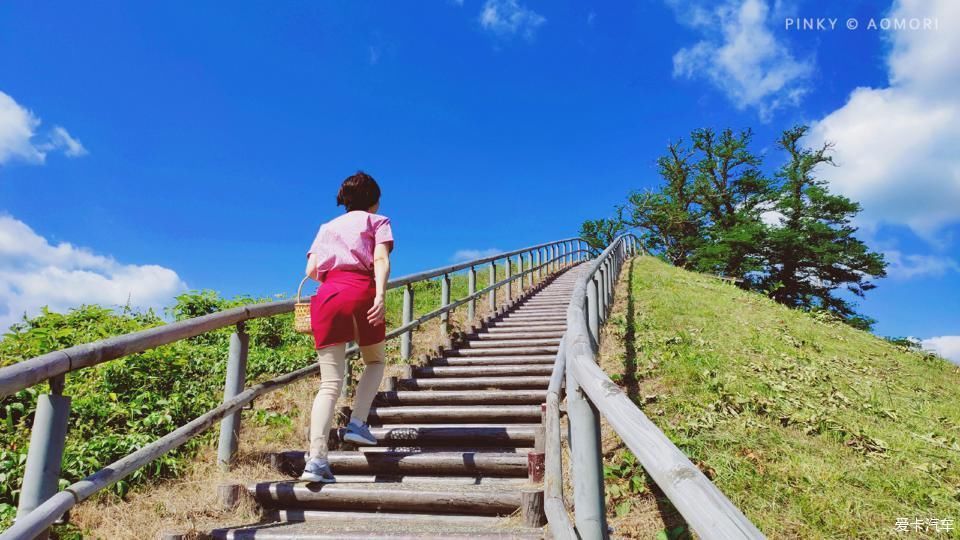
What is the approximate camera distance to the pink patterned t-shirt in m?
3.45

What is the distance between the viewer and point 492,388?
5.76 metres

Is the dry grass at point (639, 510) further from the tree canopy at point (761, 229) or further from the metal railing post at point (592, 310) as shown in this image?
the tree canopy at point (761, 229)

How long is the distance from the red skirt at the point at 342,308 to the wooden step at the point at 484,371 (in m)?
2.86

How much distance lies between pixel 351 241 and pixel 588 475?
2.18 metres

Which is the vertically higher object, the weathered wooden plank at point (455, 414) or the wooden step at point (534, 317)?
the wooden step at point (534, 317)

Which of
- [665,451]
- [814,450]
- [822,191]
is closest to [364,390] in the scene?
[665,451]

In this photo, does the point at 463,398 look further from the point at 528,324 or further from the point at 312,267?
the point at 528,324

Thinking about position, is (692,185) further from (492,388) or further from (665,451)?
(665,451)

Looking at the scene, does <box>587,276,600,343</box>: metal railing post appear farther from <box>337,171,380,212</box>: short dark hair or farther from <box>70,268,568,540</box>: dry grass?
<box>337,171,380,212</box>: short dark hair

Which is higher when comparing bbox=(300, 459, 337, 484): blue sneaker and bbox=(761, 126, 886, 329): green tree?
bbox=(761, 126, 886, 329): green tree

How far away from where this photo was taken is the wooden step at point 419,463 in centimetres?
384

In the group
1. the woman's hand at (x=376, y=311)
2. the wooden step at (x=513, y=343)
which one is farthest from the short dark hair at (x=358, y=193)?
the wooden step at (x=513, y=343)

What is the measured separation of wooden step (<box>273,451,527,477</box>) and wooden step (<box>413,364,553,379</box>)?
2.14m

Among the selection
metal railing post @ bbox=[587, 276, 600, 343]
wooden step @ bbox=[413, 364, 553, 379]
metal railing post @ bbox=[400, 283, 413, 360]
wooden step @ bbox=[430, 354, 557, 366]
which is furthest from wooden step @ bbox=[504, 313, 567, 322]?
metal railing post @ bbox=[400, 283, 413, 360]
